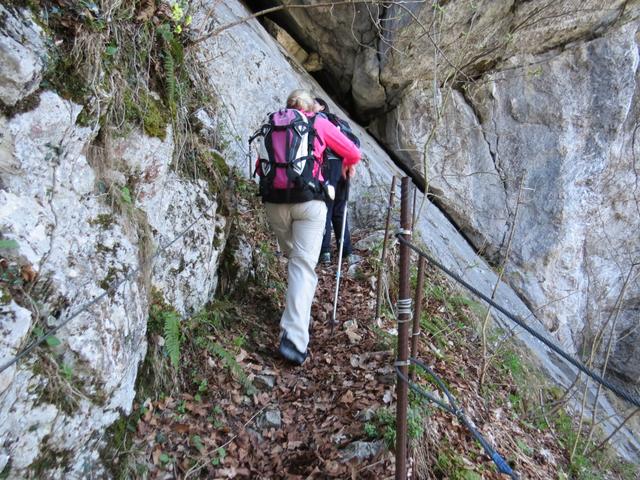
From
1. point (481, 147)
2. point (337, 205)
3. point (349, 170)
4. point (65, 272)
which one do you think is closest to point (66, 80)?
point (65, 272)

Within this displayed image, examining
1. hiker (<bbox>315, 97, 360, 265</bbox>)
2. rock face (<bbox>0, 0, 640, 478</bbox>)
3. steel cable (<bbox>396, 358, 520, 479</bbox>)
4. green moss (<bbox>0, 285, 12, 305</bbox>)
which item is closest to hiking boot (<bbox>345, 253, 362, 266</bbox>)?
hiker (<bbox>315, 97, 360, 265</bbox>)

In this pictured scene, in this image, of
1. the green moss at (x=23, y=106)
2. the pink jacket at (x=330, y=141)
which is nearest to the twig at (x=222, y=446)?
the pink jacket at (x=330, y=141)

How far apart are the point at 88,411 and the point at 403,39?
8.91 meters

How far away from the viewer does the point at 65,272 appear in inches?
116

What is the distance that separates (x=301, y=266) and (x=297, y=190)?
76 cm

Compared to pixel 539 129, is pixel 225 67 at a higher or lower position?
higher

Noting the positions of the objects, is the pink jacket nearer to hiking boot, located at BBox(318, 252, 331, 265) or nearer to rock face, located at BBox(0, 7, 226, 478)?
rock face, located at BBox(0, 7, 226, 478)

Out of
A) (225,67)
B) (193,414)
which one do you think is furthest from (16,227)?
(225,67)

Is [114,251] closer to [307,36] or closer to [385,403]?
[385,403]

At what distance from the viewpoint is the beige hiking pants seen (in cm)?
441

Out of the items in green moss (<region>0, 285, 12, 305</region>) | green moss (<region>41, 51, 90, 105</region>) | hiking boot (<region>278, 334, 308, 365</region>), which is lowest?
hiking boot (<region>278, 334, 308, 365</region>)

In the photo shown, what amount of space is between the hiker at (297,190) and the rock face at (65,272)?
48.2 inches

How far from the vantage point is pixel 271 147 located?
170 inches

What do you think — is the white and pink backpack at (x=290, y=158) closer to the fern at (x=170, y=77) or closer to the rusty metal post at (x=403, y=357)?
the fern at (x=170, y=77)
